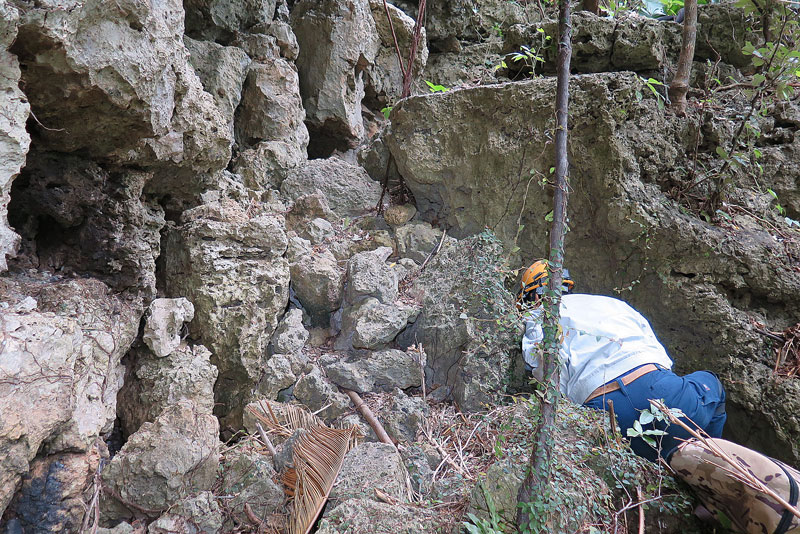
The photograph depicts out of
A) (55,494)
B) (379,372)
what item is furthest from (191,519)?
(379,372)

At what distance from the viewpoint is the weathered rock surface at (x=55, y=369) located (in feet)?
5.94

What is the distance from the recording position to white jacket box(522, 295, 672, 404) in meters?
2.78

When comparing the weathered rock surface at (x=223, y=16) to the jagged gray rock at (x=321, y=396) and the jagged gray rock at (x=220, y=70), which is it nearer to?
the jagged gray rock at (x=220, y=70)

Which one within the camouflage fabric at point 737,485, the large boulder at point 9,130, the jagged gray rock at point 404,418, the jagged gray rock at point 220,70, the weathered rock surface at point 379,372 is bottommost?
the jagged gray rock at point 404,418

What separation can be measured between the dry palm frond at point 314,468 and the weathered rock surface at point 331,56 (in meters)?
3.59

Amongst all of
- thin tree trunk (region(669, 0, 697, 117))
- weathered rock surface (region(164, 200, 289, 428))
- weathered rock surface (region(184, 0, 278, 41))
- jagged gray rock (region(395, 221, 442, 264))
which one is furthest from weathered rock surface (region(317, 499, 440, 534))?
weathered rock surface (region(184, 0, 278, 41))

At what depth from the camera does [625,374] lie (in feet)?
8.97

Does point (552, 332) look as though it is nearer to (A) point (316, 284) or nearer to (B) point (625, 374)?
(B) point (625, 374)

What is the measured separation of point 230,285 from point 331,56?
293 cm

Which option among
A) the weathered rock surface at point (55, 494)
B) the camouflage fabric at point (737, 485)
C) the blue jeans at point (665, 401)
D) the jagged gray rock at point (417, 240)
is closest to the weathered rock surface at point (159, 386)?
the weathered rock surface at point (55, 494)

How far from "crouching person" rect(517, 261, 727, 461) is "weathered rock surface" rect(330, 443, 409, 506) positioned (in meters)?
0.92

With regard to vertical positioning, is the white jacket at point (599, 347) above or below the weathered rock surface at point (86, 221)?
below

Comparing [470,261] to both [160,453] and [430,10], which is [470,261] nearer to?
[160,453]

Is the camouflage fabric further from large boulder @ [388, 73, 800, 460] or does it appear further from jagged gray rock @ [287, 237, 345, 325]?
jagged gray rock @ [287, 237, 345, 325]
